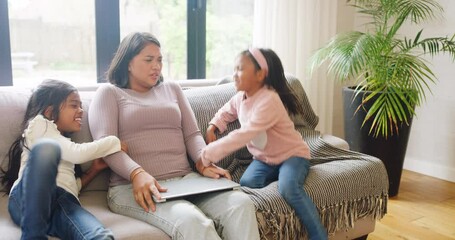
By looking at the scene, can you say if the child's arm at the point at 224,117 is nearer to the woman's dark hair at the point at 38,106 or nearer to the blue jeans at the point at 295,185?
the blue jeans at the point at 295,185

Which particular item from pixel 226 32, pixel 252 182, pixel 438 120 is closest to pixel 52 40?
pixel 226 32

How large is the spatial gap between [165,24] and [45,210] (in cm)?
185

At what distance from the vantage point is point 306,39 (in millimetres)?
3111

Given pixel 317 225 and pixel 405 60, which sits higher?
pixel 405 60

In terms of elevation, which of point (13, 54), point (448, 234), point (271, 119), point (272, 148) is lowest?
point (448, 234)

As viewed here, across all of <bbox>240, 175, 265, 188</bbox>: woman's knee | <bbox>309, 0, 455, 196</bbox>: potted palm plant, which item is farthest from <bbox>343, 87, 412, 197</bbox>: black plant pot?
<bbox>240, 175, 265, 188</bbox>: woman's knee

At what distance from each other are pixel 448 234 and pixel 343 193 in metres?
0.84

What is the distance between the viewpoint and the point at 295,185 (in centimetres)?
177

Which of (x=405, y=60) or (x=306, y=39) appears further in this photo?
(x=306, y=39)

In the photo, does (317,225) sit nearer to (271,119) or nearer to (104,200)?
(271,119)

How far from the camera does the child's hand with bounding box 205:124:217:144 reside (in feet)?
6.81

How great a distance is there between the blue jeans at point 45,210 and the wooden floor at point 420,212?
1.46 meters

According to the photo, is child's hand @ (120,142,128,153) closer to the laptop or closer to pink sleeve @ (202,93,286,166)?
the laptop

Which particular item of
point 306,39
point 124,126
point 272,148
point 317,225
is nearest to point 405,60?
point 306,39
